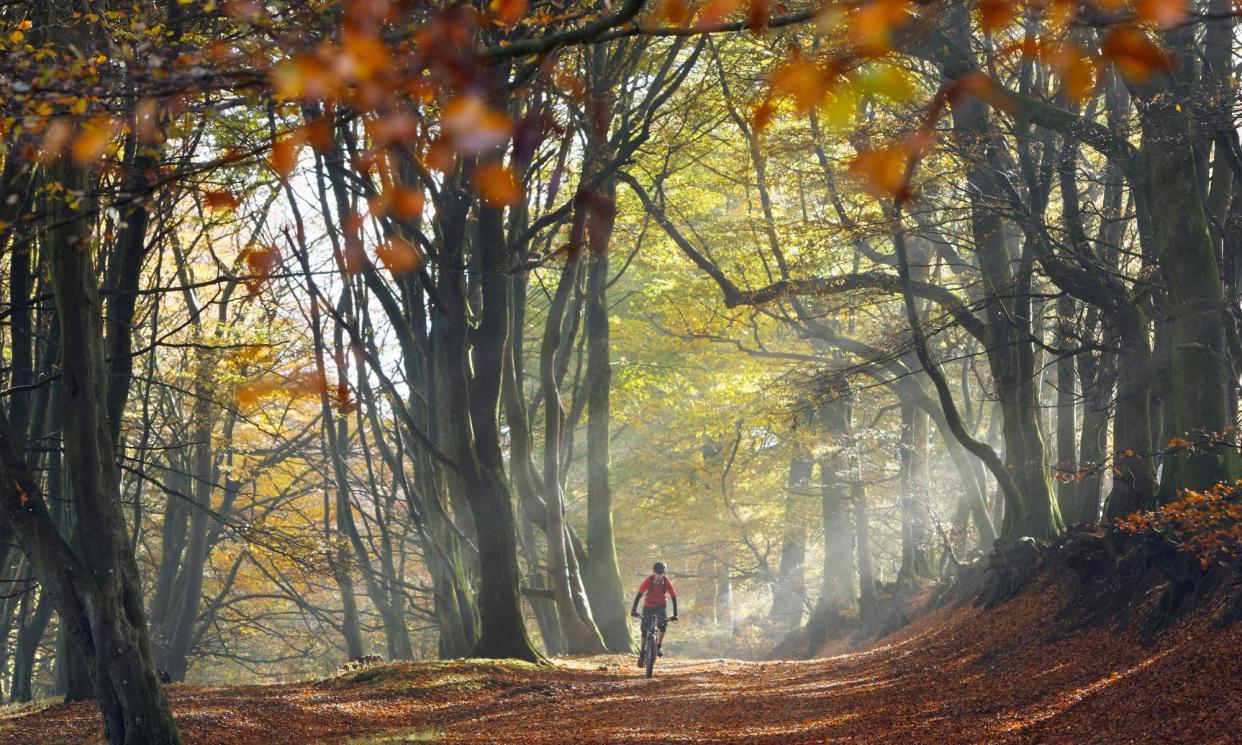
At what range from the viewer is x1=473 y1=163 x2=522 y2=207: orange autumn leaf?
11.6 meters

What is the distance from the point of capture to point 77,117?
4.94 meters

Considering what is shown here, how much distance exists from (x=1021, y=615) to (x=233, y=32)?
456 inches

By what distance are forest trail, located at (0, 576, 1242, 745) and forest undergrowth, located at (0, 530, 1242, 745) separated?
28mm

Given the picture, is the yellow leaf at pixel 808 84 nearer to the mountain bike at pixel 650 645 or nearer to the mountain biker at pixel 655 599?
the mountain bike at pixel 650 645

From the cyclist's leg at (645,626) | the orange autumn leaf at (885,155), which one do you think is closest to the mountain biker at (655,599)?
the cyclist's leg at (645,626)

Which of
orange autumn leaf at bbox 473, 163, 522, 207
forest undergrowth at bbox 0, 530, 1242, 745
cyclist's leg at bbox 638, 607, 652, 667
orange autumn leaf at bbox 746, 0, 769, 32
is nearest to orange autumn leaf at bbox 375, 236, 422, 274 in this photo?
orange autumn leaf at bbox 473, 163, 522, 207

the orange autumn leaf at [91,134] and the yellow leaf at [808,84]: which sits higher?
the orange autumn leaf at [91,134]

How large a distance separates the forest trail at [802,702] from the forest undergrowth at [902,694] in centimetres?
3

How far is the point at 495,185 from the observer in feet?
37.7

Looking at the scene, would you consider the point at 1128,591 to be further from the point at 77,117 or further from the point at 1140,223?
the point at 77,117

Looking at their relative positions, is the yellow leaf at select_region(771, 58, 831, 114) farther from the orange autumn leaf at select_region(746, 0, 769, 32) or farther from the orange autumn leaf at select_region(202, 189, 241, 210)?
the orange autumn leaf at select_region(202, 189, 241, 210)

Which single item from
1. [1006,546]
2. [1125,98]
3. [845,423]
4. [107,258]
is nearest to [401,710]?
[107,258]

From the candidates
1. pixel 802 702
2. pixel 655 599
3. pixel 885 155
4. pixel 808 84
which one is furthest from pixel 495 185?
pixel 808 84

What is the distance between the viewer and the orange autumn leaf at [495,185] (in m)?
11.6
